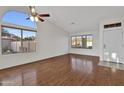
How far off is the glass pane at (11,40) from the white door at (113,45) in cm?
485

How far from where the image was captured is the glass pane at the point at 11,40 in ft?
16.5

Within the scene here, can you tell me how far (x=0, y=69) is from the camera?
4754 mm

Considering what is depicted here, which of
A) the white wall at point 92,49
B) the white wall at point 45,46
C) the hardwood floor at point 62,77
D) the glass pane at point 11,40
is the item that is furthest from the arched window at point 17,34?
the white wall at point 92,49

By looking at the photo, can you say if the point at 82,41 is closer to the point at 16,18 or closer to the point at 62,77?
the point at 16,18

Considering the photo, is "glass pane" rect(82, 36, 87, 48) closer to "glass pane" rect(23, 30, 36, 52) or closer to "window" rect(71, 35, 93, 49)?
"window" rect(71, 35, 93, 49)

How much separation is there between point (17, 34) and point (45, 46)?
2293mm

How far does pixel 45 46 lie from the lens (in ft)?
24.7

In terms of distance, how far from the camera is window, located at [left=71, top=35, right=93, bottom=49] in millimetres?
9399

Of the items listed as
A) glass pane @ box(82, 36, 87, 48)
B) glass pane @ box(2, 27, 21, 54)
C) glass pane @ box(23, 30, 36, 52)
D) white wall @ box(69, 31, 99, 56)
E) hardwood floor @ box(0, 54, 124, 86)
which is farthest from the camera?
glass pane @ box(82, 36, 87, 48)

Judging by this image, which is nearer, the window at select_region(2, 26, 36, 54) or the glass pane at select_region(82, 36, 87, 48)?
the window at select_region(2, 26, 36, 54)

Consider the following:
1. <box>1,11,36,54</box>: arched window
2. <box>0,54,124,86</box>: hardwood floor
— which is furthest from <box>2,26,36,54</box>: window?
<box>0,54,124,86</box>: hardwood floor

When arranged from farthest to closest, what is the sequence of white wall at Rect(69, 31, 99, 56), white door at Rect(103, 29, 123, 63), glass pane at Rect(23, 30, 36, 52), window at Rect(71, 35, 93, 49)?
window at Rect(71, 35, 93, 49)
white wall at Rect(69, 31, 99, 56)
glass pane at Rect(23, 30, 36, 52)
white door at Rect(103, 29, 123, 63)

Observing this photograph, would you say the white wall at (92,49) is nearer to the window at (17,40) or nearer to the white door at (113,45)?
the white door at (113,45)

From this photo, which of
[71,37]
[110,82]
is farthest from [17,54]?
[71,37]
